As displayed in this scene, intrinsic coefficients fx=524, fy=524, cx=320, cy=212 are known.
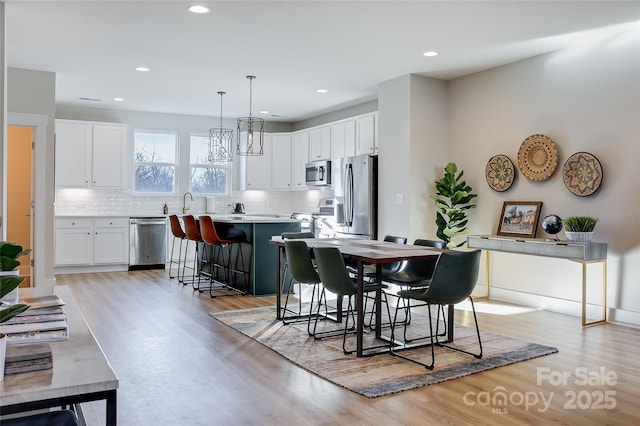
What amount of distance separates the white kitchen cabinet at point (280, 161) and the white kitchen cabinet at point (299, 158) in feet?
0.31

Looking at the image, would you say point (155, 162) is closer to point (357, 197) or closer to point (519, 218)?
point (357, 197)

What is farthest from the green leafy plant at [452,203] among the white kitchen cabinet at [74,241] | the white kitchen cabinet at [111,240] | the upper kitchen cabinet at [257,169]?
the white kitchen cabinet at [74,241]

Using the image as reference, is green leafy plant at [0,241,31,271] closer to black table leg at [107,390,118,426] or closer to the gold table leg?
black table leg at [107,390,118,426]

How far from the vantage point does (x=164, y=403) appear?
9.72 feet

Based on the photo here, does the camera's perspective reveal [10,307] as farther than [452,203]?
No

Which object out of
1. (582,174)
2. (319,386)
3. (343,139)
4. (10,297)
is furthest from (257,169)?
(10,297)

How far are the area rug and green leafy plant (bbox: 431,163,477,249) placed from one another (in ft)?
5.83

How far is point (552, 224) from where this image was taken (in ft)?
17.3

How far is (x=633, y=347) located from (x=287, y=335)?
2780mm

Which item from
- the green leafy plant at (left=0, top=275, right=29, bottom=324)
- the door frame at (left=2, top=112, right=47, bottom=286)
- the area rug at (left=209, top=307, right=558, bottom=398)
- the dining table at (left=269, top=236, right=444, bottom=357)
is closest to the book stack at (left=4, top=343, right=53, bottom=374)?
the green leafy plant at (left=0, top=275, right=29, bottom=324)

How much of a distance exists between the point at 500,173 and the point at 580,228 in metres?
1.38

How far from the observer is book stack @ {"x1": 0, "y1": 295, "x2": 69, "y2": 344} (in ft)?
4.98

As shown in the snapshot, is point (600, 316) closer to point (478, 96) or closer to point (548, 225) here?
point (548, 225)

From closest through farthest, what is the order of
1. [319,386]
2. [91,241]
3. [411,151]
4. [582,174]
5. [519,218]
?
[319,386] → [582,174] → [519,218] → [411,151] → [91,241]
